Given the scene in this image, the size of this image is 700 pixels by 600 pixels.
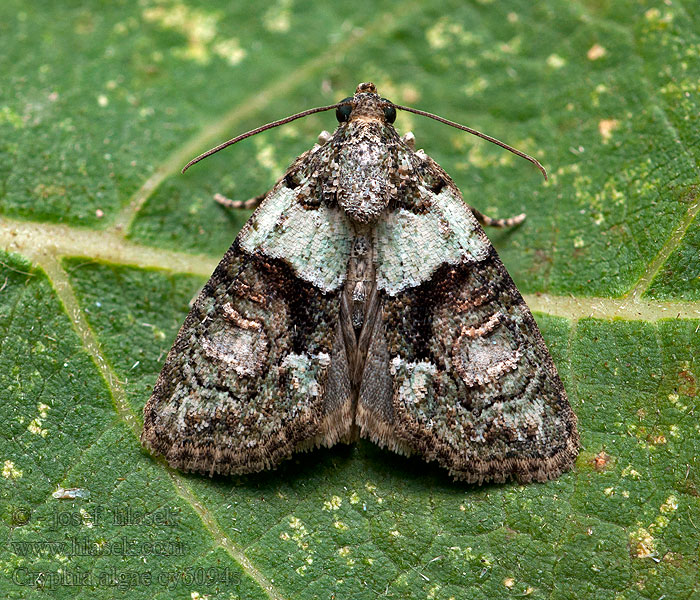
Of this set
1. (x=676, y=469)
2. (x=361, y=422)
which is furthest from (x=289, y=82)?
(x=676, y=469)

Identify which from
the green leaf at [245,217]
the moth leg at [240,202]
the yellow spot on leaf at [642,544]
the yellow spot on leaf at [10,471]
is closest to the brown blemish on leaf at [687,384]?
the green leaf at [245,217]

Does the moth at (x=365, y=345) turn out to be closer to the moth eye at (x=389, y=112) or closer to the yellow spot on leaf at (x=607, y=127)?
the moth eye at (x=389, y=112)

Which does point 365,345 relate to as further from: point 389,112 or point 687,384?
point 687,384

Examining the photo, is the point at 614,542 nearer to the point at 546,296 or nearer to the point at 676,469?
the point at 676,469

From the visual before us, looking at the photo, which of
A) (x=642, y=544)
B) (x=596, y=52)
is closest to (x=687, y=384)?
(x=642, y=544)

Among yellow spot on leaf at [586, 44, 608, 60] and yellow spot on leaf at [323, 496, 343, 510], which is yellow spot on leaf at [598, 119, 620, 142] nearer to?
yellow spot on leaf at [586, 44, 608, 60]
